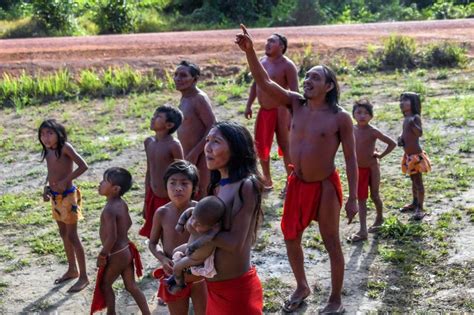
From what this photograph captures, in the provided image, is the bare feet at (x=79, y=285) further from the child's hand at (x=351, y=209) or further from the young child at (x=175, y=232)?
the child's hand at (x=351, y=209)

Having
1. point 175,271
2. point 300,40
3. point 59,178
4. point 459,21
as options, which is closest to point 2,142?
point 59,178

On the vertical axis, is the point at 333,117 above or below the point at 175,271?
above

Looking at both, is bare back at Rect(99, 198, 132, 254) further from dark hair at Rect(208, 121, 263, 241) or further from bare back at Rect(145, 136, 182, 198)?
dark hair at Rect(208, 121, 263, 241)

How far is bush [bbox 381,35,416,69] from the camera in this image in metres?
13.3

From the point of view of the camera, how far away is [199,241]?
370 cm

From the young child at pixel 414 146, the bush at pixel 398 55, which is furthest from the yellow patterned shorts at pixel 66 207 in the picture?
the bush at pixel 398 55

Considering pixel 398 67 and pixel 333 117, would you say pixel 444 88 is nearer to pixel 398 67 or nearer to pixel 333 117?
pixel 398 67

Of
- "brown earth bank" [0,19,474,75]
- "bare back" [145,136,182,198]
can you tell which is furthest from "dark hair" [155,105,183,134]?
"brown earth bank" [0,19,474,75]

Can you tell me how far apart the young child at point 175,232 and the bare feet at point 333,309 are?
1007 mm

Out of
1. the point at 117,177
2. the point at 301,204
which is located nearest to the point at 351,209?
the point at 301,204

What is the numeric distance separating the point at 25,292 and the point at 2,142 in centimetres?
453

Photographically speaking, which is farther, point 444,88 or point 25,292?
point 444,88

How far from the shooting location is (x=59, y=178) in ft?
19.4

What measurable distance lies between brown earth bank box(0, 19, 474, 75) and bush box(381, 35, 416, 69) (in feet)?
3.55
